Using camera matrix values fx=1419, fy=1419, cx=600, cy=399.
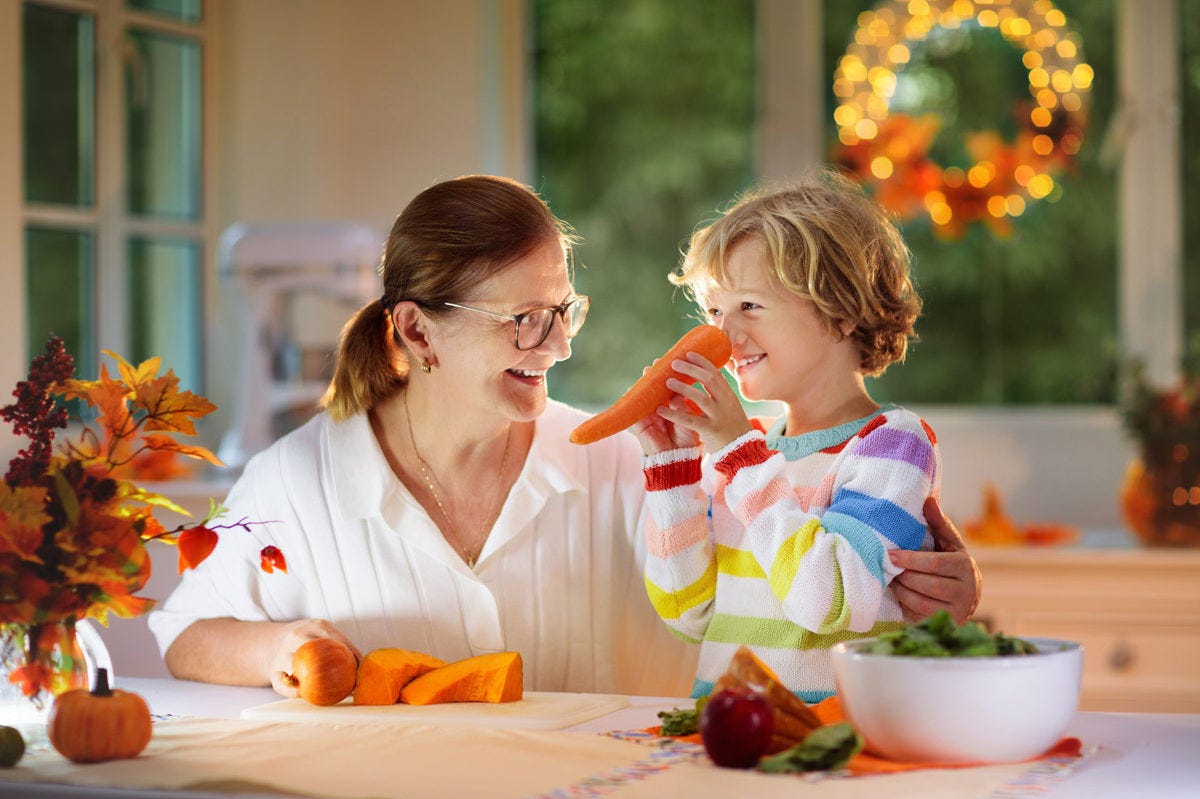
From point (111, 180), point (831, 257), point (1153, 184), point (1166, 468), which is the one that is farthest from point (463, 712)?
point (1153, 184)

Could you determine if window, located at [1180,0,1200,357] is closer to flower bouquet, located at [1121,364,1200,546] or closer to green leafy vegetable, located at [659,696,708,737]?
flower bouquet, located at [1121,364,1200,546]

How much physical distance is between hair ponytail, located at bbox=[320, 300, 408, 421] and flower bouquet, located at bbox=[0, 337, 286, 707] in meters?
0.58

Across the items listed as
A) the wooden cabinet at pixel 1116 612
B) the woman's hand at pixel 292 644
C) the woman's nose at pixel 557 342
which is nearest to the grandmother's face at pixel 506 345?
the woman's nose at pixel 557 342

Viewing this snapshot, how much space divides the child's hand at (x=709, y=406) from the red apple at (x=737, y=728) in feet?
1.45

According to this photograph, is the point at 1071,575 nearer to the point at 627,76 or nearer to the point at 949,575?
the point at 949,575

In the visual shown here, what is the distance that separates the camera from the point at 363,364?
1.99m

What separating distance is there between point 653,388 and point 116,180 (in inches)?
88.7

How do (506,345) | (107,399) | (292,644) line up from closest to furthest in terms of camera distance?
(107,399)
(292,644)
(506,345)

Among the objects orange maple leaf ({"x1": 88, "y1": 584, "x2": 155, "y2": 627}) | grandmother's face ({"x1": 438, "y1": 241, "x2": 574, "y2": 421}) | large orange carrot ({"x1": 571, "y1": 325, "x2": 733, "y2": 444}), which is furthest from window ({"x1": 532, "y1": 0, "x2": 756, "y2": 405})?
orange maple leaf ({"x1": 88, "y1": 584, "x2": 155, "y2": 627})

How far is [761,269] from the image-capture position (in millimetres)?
1736

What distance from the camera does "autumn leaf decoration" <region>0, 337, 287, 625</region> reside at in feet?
4.27

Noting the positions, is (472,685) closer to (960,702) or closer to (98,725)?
(98,725)

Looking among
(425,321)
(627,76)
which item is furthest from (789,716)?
(627,76)

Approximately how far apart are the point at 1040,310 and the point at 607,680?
208 cm
